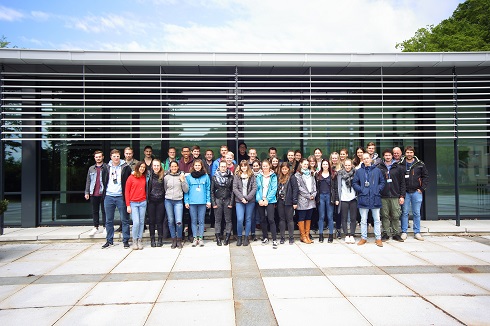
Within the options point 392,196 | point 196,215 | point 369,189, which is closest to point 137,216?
point 196,215

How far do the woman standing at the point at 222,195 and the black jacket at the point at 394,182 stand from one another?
3344mm

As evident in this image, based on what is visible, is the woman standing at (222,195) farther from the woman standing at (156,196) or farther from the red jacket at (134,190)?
the red jacket at (134,190)

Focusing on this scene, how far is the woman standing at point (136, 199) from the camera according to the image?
6965 mm

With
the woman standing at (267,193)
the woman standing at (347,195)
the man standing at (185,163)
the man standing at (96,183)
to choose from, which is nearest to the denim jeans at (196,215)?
the man standing at (185,163)

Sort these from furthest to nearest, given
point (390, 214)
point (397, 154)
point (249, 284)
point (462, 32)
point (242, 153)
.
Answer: point (462, 32), point (242, 153), point (397, 154), point (390, 214), point (249, 284)

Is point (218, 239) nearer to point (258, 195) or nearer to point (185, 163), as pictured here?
point (258, 195)

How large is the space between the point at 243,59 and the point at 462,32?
20460mm

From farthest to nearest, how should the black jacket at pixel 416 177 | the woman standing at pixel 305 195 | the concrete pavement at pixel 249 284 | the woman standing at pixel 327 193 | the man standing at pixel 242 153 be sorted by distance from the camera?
the man standing at pixel 242 153 → the black jacket at pixel 416 177 → the woman standing at pixel 327 193 → the woman standing at pixel 305 195 → the concrete pavement at pixel 249 284

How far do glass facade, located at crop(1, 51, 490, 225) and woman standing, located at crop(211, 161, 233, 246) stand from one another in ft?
4.81

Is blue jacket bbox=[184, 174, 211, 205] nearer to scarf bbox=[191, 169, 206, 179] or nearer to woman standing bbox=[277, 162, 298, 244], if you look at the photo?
scarf bbox=[191, 169, 206, 179]

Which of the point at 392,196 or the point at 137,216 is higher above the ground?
the point at 392,196

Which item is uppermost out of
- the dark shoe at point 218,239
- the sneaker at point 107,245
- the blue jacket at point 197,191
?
the blue jacket at point 197,191

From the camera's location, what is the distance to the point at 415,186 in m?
7.52

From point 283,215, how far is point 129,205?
3.28m
